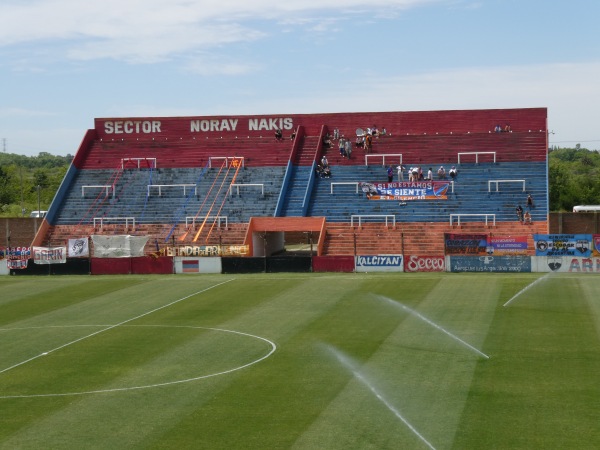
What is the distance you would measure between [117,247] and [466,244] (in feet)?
79.8

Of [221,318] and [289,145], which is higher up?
[289,145]

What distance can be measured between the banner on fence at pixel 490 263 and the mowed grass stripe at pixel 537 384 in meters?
15.5

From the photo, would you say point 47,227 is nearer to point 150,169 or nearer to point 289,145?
point 150,169

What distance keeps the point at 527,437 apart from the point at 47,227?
62.8m

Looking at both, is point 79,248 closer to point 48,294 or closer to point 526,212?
point 48,294

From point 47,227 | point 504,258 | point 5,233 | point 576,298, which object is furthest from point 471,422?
point 5,233

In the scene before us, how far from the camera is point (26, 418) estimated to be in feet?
84.7

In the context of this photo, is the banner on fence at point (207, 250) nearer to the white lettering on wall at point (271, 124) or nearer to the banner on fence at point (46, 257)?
the banner on fence at point (46, 257)

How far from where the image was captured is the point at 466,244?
205 feet

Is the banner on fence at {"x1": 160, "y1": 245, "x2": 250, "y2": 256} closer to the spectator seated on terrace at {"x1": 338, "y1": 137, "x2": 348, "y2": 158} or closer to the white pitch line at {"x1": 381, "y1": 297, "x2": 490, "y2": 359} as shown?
the spectator seated on terrace at {"x1": 338, "y1": 137, "x2": 348, "y2": 158}

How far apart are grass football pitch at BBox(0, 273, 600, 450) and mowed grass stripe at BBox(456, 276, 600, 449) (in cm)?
7

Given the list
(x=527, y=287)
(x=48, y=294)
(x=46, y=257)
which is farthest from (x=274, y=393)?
(x=46, y=257)

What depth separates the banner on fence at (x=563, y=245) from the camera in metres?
59.8

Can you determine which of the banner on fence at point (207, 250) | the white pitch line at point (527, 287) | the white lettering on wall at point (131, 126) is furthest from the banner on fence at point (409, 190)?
A: the white lettering on wall at point (131, 126)
